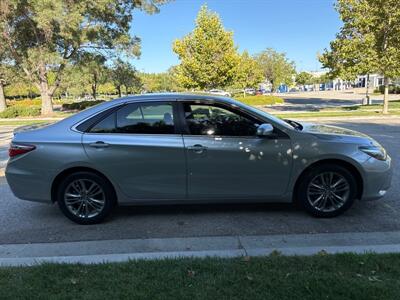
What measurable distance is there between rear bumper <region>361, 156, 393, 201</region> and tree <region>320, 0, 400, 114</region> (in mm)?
19016

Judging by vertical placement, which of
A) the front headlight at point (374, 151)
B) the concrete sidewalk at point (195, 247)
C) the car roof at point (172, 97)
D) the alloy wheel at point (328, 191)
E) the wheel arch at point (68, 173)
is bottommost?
the concrete sidewalk at point (195, 247)

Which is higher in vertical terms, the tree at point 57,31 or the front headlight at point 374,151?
the tree at point 57,31

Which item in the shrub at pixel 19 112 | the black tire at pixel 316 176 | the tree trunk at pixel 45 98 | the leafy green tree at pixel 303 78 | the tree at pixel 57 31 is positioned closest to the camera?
the black tire at pixel 316 176

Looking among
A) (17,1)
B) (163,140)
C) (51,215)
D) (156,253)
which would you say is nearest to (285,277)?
(156,253)

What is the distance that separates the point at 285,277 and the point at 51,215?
138 inches

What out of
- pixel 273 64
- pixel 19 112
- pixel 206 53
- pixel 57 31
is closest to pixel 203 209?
pixel 206 53

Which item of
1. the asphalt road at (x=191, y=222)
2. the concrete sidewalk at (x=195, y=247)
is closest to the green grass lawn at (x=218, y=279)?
the concrete sidewalk at (x=195, y=247)

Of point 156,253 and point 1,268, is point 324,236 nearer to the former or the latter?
point 156,253

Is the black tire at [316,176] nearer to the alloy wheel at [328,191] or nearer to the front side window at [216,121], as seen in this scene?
the alloy wheel at [328,191]

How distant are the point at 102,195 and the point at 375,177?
338 centimetres

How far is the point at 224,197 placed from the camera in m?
5.00

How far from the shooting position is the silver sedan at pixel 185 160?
4.88 meters

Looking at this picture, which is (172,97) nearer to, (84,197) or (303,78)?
(84,197)

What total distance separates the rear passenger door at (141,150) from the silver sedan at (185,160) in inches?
0.5
